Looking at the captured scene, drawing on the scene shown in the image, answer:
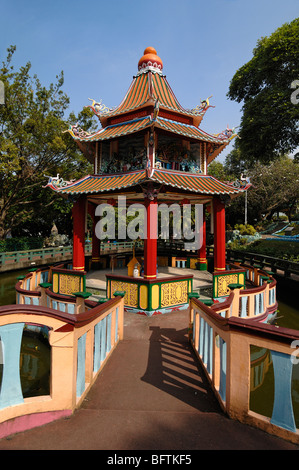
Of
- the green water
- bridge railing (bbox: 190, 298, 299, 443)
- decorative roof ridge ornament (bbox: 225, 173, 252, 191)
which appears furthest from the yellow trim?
decorative roof ridge ornament (bbox: 225, 173, 252, 191)

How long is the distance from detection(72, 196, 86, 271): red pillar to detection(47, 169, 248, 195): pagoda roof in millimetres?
704

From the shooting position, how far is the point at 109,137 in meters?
10.0

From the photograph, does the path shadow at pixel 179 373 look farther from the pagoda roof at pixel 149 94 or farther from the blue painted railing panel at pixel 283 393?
the pagoda roof at pixel 149 94

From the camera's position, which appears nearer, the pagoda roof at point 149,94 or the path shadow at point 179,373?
the path shadow at point 179,373

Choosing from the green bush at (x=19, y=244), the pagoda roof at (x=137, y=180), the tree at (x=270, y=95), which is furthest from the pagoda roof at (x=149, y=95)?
the green bush at (x=19, y=244)

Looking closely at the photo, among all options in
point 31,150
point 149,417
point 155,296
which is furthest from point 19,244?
point 149,417

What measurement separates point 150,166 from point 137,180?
0.93m

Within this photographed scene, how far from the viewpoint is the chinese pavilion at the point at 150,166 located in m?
8.02

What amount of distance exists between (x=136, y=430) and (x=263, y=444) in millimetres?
1324

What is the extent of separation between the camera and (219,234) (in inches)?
399

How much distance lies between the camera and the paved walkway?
2.42 metres

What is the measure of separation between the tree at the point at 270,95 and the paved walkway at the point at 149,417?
1852 centimetres

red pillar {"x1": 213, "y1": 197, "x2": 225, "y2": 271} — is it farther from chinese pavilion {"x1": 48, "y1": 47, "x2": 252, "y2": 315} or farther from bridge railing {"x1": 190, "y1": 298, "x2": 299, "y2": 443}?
bridge railing {"x1": 190, "y1": 298, "x2": 299, "y2": 443}

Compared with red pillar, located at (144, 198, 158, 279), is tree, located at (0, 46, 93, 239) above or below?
above
